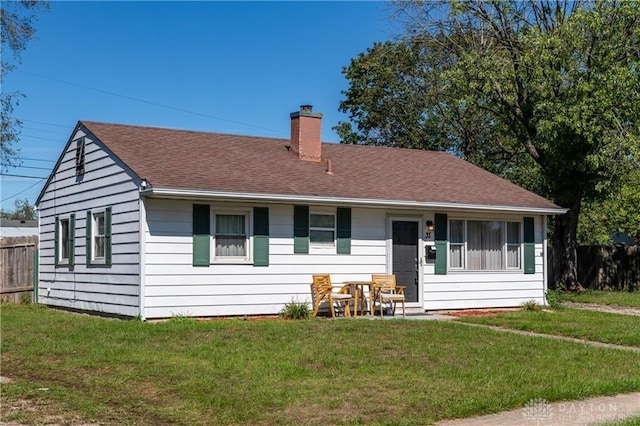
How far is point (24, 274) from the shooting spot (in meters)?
20.6

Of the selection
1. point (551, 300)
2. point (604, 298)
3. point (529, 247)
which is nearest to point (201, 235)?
point (529, 247)

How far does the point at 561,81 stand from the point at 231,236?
11448 millimetres

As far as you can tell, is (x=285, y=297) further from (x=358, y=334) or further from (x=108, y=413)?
(x=108, y=413)

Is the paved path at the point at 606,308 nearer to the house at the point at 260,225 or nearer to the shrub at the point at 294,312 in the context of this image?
the house at the point at 260,225

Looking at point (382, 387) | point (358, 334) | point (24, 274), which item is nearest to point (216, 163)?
point (358, 334)

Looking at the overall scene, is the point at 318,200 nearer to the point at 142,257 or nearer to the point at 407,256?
the point at 407,256

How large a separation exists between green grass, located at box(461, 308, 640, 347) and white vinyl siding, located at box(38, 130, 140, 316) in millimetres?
6991

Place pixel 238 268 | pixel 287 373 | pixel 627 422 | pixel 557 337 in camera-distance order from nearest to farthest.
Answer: pixel 627 422
pixel 287 373
pixel 557 337
pixel 238 268

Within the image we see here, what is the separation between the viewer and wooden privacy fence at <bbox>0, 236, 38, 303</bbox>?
20.4 m

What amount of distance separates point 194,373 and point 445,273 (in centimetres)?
1005

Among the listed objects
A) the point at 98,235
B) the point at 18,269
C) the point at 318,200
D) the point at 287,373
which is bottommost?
the point at 287,373

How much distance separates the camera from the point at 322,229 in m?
16.8

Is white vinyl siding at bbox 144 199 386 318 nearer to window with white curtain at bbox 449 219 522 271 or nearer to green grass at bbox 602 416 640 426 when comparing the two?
window with white curtain at bbox 449 219 522 271

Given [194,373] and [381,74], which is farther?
[381,74]
